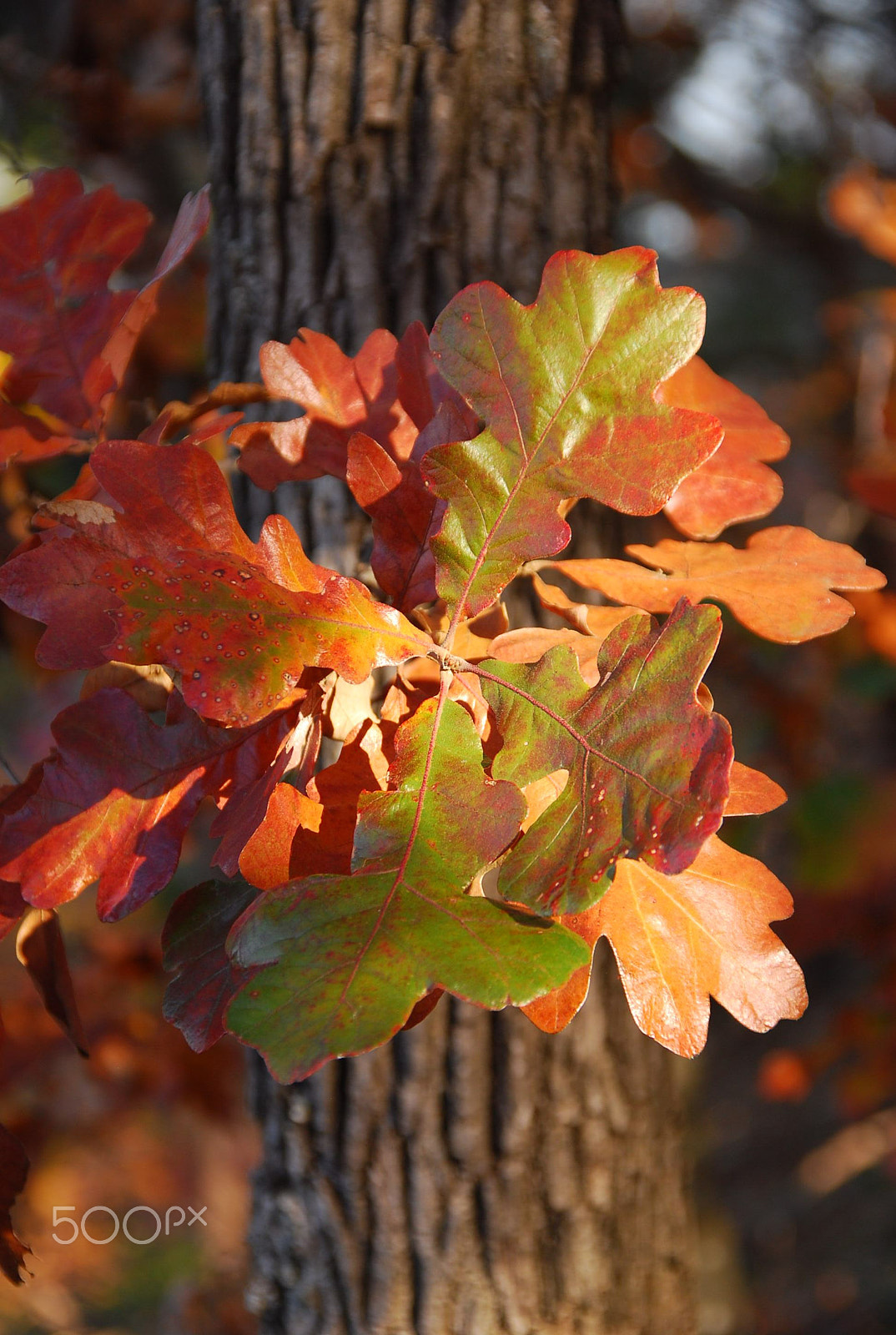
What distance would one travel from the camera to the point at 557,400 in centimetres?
59

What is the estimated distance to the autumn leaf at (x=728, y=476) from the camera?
2.27 ft

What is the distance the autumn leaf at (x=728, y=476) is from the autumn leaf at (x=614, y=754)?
199 millimetres

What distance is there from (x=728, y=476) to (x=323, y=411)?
1.08 feet

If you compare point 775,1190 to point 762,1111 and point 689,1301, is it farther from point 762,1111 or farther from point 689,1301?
point 689,1301

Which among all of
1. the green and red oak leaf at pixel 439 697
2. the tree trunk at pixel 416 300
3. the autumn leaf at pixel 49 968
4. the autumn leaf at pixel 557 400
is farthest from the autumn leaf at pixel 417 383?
the autumn leaf at pixel 49 968

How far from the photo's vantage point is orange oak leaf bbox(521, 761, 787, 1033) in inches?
22.0

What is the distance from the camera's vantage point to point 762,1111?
4.41m

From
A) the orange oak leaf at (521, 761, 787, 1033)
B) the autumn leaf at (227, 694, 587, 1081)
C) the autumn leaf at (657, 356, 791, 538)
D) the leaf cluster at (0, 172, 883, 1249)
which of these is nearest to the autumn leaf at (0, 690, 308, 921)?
the leaf cluster at (0, 172, 883, 1249)

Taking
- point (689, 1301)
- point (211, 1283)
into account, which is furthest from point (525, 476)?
point (211, 1283)

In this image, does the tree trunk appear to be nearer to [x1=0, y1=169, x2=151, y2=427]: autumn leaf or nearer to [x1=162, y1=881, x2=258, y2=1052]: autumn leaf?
[x1=0, y1=169, x2=151, y2=427]: autumn leaf

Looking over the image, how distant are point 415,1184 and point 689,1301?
51 centimetres

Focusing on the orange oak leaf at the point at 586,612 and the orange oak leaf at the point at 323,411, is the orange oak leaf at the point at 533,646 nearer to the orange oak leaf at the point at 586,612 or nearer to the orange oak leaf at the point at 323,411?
the orange oak leaf at the point at 586,612

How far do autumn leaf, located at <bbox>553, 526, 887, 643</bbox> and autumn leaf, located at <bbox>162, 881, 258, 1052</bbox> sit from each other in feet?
1.16

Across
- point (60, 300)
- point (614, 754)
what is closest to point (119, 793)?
point (614, 754)
